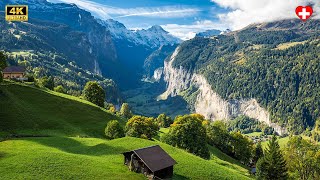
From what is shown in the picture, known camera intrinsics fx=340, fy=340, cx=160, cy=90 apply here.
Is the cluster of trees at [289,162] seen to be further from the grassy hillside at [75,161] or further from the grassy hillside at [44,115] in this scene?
the grassy hillside at [44,115]

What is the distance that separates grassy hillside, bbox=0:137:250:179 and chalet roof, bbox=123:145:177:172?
3.70m

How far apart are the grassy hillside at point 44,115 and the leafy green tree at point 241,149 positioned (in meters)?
63.7

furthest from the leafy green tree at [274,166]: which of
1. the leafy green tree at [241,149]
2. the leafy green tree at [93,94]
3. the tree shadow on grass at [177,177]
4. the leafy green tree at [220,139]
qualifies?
the leafy green tree at [93,94]

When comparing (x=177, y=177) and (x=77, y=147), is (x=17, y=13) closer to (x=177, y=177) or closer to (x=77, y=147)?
(x=77, y=147)

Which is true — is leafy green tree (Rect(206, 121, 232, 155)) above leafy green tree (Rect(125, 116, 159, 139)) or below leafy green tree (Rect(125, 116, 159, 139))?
below

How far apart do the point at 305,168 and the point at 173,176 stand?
76.9 meters

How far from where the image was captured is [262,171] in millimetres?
100062

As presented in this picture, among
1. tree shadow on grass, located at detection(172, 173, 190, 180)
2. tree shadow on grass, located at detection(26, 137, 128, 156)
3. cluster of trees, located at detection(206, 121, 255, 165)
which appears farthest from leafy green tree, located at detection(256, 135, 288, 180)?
cluster of trees, located at detection(206, 121, 255, 165)

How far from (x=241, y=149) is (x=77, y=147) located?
97.1 m

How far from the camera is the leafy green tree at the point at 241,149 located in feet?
537

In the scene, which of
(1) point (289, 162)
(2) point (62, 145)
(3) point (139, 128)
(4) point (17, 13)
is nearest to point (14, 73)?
(4) point (17, 13)

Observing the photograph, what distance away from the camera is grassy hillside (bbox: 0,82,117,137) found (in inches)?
4151

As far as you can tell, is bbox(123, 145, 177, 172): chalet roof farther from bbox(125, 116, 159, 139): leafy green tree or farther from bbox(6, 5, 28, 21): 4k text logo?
bbox(6, 5, 28, 21): 4k text logo

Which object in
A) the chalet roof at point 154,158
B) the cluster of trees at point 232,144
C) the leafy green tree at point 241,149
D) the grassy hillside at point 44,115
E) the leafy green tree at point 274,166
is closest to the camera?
the chalet roof at point 154,158
